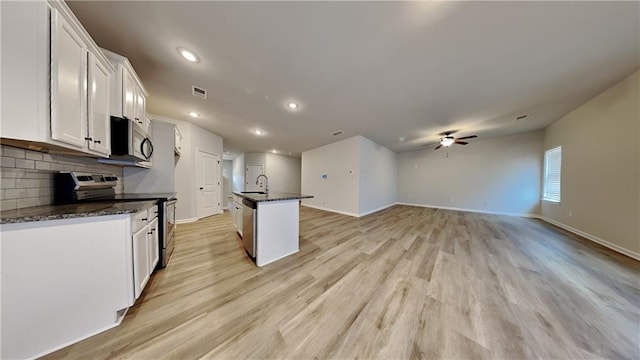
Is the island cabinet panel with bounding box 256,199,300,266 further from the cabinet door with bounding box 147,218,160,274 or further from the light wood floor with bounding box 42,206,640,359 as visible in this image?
the cabinet door with bounding box 147,218,160,274

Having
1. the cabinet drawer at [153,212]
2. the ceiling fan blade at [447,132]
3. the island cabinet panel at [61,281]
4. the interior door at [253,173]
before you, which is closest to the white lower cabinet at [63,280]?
the island cabinet panel at [61,281]

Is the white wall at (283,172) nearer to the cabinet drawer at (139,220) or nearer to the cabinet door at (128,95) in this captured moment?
the cabinet door at (128,95)

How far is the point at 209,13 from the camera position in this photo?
1616mm

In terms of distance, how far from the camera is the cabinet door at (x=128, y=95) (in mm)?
1930

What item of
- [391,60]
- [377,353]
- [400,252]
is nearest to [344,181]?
[400,252]

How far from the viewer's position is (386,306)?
5.38 ft

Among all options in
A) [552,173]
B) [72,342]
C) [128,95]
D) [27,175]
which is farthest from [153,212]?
[552,173]

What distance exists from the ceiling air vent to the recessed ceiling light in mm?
780

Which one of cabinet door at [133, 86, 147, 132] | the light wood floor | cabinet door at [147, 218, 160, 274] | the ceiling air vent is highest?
the ceiling air vent

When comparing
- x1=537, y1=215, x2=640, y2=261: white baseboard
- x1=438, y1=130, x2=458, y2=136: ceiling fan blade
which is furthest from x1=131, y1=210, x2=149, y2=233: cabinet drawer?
x1=438, y1=130, x2=458, y2=136: ceiling fan blade

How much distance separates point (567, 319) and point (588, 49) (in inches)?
117

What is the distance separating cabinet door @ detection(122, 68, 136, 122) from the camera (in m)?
1.93

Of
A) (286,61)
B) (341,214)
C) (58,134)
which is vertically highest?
(286,61)

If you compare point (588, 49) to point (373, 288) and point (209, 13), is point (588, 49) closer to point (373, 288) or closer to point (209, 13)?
point (373, 288)
